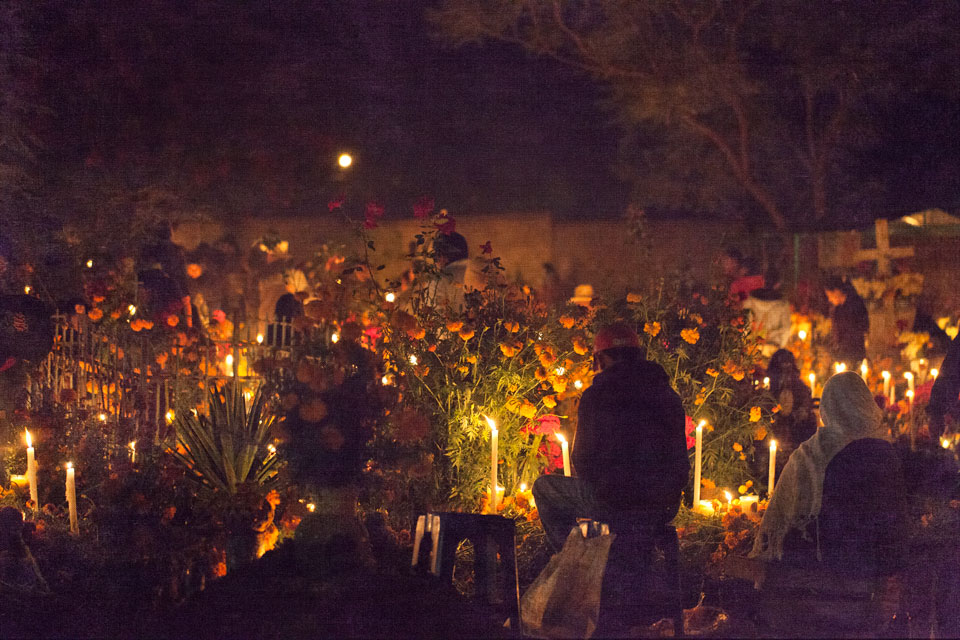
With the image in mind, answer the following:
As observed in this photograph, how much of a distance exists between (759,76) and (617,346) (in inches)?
387

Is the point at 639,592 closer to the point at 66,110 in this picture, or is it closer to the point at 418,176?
the point at 66,110

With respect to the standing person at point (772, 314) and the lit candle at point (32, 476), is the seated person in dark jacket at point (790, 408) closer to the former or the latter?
the standing person at point (772, 314)

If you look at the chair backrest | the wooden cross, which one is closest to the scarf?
the chair backrest

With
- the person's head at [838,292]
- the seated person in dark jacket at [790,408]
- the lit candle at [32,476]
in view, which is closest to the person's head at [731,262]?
the seated person in dark jacket at [790,408]

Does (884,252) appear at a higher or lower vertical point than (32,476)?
higher

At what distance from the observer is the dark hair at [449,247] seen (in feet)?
18.3

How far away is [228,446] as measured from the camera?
4.73 metres

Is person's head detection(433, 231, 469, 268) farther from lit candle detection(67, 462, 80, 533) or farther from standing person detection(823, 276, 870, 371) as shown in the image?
standing person detection(823, 276, 870, 371)

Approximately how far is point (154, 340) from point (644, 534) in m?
4.19

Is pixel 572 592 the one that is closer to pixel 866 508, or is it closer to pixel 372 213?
pixel 866 508

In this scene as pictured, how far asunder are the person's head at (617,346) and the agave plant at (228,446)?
174 centimetres

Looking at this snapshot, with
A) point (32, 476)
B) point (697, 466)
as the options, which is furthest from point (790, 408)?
point (32, 476)

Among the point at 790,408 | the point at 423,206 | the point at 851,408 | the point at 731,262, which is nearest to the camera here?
the point at 851,408

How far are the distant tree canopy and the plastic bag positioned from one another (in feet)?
32.2
